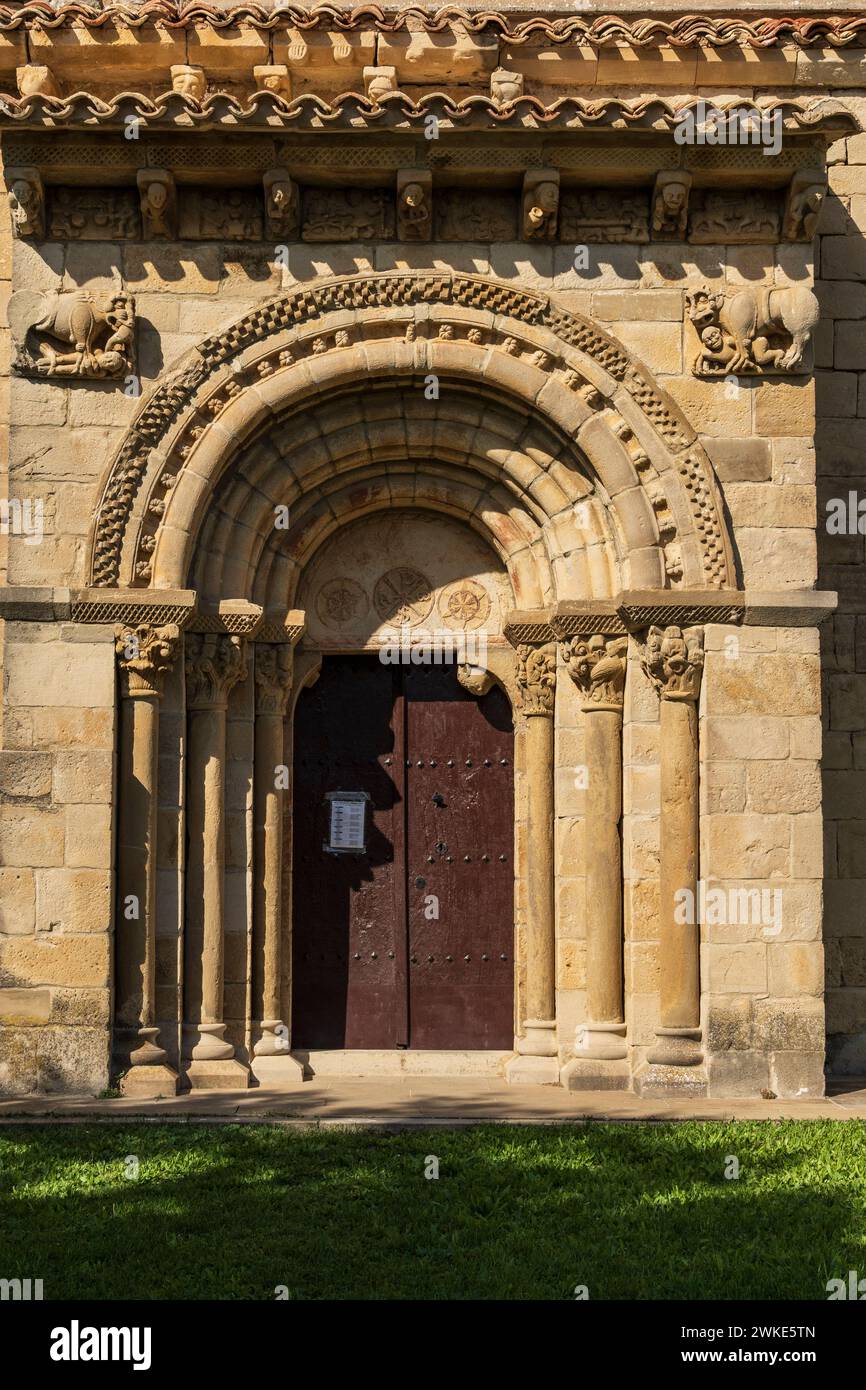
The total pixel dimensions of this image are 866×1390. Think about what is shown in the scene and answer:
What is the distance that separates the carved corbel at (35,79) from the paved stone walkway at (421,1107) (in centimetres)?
591

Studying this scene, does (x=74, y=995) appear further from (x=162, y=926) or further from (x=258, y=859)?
(x=258, y=859)

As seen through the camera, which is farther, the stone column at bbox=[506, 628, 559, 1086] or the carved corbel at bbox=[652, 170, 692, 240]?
the stone column at bbox=[506, 628, 559, 1086]

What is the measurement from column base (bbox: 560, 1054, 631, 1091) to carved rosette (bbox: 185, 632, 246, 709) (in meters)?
2.93

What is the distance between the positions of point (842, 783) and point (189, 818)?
4.00 meters

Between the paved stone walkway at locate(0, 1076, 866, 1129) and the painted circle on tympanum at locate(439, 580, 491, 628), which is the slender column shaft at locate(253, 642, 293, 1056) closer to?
the paved stone walkway at locate(0, 1076, 866, 1129)

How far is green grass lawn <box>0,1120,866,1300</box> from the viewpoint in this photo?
6195 millimetres

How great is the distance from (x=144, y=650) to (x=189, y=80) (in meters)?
3.55

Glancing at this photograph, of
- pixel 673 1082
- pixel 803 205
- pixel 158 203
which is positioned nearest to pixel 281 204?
pixel 158 203

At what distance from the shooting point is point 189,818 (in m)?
10.2

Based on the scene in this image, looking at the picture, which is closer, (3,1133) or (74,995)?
(3,1133)

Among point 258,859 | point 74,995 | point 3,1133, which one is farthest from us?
point 258,859

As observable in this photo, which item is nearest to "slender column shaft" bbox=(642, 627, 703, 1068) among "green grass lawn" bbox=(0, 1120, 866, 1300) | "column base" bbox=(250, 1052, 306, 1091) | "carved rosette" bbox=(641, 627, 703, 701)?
"carved rosette" bbox=(641, 627, 703, 701)

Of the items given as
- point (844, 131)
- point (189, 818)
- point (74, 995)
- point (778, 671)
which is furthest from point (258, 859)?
point (844, 131)

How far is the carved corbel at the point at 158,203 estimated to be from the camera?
9773 millimetres
